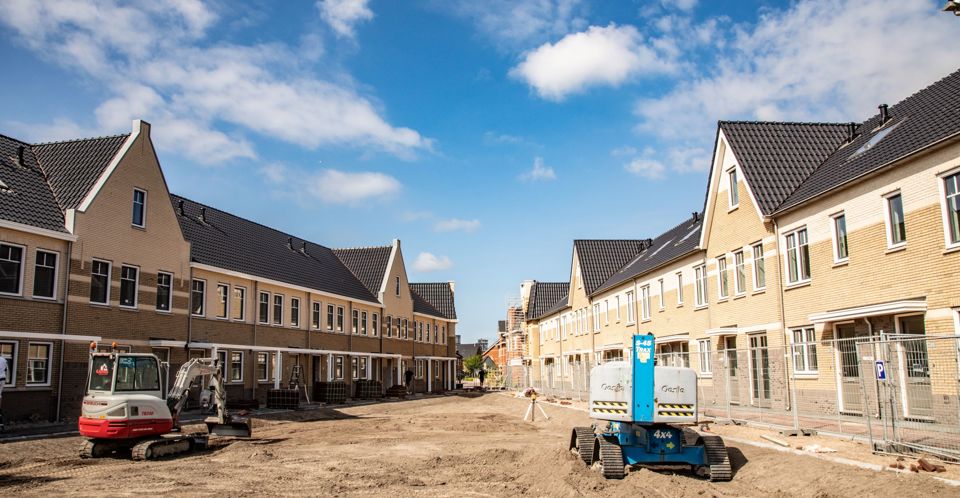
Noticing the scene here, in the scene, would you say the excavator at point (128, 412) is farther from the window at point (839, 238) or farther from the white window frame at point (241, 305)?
the window at point (839, 238)

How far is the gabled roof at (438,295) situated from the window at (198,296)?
3591cm

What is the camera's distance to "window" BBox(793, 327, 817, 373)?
20009mm

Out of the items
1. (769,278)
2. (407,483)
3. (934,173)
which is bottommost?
(407,483)

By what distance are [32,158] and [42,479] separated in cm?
1526

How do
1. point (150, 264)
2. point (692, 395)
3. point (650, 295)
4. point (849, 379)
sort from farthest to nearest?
point (650, 295) < point (150, 264) < point (849, 379) < point (692, 395)

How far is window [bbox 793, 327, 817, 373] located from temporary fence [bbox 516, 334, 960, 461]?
0.03 meters

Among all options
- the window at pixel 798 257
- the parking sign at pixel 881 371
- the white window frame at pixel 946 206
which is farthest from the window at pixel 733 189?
the parking sign at pixel 881 371

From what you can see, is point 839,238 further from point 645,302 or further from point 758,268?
point 645,302

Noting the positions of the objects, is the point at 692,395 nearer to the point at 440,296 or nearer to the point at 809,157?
the point at 809,157

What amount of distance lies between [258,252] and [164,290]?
8.96 metres

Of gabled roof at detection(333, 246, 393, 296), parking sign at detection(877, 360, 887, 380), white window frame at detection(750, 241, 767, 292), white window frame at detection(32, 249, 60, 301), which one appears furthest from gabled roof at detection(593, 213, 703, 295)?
white window frame at detection(32, 249, 60, 301)

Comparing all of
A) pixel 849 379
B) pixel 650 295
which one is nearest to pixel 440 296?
pixel 650 295

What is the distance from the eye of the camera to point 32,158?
24.7 m

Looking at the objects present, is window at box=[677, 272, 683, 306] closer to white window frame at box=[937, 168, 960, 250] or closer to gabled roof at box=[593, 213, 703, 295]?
gabled roof at box=[593, 213, 703, 295]
